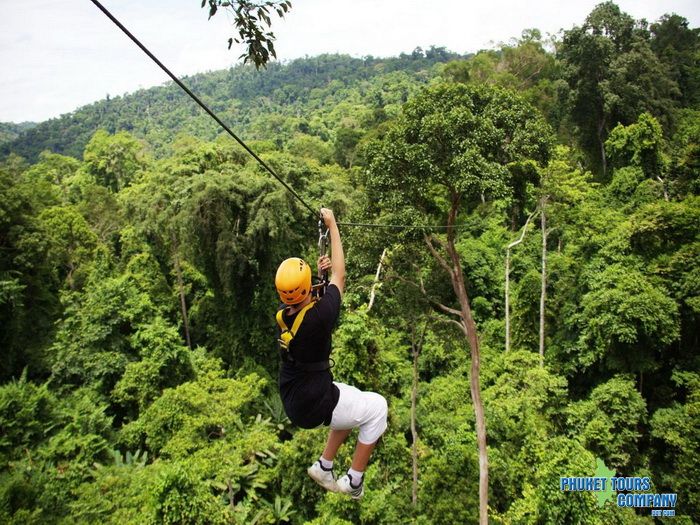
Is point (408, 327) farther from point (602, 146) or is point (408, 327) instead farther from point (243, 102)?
point (243, 102)

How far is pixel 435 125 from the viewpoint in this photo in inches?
306

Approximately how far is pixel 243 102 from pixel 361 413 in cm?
14051

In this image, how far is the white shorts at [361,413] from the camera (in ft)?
8.67

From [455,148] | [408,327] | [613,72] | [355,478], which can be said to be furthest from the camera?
[613,72]

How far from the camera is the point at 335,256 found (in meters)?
2.59

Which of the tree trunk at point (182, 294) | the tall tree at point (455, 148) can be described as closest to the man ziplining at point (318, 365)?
the tall tree at point (455, 148)

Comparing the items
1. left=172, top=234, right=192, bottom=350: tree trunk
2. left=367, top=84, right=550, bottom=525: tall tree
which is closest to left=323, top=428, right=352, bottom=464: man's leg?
left=367, top=84, right=550, bottom=525: tall tree

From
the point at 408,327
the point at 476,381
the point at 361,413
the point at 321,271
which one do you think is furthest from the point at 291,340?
the point at 408,327

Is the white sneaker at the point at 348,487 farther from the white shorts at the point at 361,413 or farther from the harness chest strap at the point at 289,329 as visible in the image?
the harness chest strap at the point at 289,329

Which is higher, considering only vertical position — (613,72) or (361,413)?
(613,72)

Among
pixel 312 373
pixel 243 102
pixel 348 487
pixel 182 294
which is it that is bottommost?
pixel 182 294

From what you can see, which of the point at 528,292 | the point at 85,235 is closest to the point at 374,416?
the point at 528,292

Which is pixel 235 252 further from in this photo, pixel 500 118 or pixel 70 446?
pixel 500 118

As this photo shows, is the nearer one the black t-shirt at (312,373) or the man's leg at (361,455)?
the black t-shirt at (312,373)
